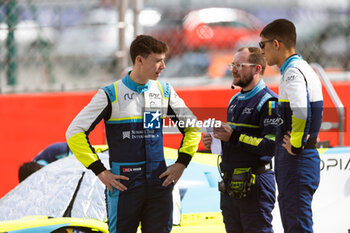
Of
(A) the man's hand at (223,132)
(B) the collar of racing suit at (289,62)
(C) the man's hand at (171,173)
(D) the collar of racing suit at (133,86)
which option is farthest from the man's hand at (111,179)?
(B) the collar of racing suit at (289,62)

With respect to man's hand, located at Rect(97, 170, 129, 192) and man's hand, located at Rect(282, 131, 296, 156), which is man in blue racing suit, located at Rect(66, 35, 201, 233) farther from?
man's hand, located at Rect(282, 131, 296, 156)

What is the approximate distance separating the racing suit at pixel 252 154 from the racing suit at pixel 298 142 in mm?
293

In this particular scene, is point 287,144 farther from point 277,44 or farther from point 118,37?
point 118,37

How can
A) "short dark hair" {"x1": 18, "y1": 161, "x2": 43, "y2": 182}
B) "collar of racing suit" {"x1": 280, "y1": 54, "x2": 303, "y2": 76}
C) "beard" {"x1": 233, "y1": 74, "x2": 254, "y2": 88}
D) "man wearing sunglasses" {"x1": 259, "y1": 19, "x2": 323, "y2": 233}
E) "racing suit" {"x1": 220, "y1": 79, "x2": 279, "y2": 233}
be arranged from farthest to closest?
"short dark hair" {"x1": 18, "y1": 161, "x2": 43, "y2": 182}, "beard" {"x1": 233, "y1": 74, "x2": 254, "y2": 88}, "racing suit" {"x1": 220, "y1": 79, "x2": 279, "y2": 233}, "collar of racing suit" {"x1": 280, "y1": 54, "x2": 303, "y2": 76}, "man wearing sunglasses" {"x1": 259, "y1": 19, "x2": 323, "y2": 233}

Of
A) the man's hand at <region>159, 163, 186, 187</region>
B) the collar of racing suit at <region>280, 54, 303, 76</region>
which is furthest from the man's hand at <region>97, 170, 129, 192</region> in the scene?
the collar of racing suit at <region>280, 54, 303, 76</region>

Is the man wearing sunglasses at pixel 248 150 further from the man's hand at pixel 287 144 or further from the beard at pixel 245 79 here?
the man's hand at pixel 287 144

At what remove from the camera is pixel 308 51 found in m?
7.43

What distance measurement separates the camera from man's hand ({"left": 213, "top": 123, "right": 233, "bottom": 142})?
12.7 feet

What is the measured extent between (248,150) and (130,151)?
77cm

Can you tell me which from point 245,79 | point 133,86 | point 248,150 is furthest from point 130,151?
point 245,79

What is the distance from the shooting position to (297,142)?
11.2 ft

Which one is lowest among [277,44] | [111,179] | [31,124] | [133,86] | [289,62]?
[111,179]

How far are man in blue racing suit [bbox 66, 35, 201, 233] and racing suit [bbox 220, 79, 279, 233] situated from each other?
18.2 inches

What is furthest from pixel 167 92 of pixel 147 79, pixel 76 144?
pixel 76 144
